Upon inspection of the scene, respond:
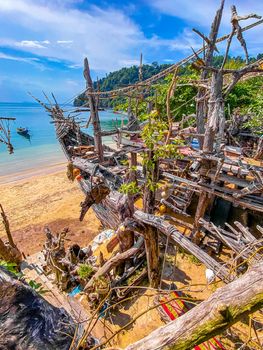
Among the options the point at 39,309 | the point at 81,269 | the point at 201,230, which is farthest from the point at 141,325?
the point at 39,309

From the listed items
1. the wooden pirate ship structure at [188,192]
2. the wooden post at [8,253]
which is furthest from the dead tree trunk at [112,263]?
the wooden post at [8,253]

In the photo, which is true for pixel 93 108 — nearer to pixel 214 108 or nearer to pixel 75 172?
pixel 75 172

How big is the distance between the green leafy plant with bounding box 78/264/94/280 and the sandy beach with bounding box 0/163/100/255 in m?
4.55

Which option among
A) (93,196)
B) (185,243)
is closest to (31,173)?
(93,196)

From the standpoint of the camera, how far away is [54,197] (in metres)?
16.8

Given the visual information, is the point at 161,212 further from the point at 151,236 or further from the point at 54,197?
the point at 54,197

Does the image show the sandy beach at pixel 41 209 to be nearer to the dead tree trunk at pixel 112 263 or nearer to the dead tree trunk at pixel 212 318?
the dead tree trunk at pixel 112 263

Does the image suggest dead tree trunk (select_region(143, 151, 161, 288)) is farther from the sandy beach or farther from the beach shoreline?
the beach shoreline

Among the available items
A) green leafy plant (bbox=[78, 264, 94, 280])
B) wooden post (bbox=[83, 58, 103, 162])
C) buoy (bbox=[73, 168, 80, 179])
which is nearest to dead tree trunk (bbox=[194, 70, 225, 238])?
green leafy plant (bbox=[78, 264, 94, 280])

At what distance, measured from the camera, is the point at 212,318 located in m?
1.15

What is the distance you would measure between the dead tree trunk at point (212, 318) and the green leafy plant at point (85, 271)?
5.67 meters

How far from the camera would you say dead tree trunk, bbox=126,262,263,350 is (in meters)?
1.14

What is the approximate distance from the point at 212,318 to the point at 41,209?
15.7 meters

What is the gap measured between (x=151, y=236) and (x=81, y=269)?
297 centimetres
